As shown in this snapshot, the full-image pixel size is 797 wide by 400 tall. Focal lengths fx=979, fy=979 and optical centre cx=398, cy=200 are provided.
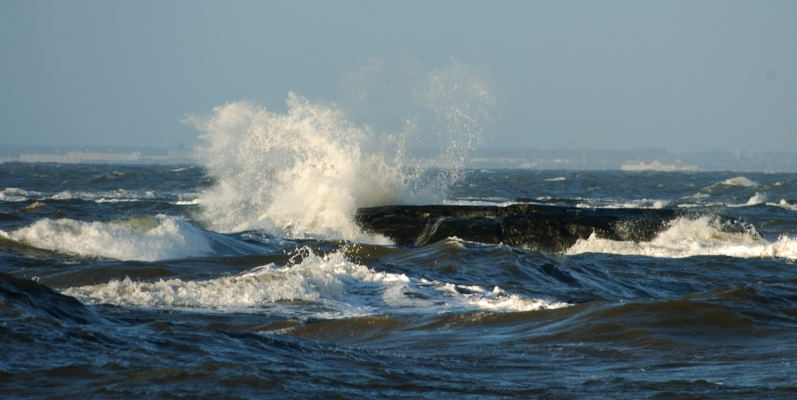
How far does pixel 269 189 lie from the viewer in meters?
23.0

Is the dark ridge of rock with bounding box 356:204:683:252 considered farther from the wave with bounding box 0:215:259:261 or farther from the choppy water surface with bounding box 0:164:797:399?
the wave with bounding box 0:215:259:261

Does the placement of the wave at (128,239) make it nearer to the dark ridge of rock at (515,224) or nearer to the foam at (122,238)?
the foam at (122,238)

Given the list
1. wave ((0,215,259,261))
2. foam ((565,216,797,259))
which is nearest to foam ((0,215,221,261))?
wave ((0,215,259,261))

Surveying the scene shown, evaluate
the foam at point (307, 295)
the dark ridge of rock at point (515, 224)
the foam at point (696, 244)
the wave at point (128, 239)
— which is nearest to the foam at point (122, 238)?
the wave at point (128, 239)

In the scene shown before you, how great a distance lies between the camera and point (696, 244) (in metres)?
17.2

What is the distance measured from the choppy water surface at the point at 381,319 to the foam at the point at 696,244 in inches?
2.8

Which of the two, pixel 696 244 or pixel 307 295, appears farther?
pixel 696 244

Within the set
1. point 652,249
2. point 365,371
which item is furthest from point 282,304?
point 652,249

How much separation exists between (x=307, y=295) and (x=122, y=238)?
18.0ft

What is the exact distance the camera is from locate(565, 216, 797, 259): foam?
1634cm

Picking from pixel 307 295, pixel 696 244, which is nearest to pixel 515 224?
pixel 696 244

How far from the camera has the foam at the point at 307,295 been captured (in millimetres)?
9023

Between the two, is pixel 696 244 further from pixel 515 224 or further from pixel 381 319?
pixel 381 319

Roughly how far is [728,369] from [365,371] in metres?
→ 2.32
